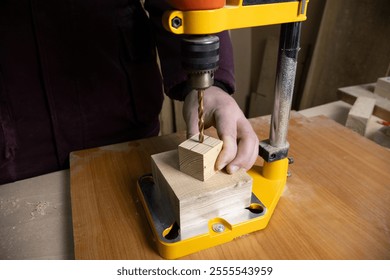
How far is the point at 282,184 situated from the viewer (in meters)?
0.62

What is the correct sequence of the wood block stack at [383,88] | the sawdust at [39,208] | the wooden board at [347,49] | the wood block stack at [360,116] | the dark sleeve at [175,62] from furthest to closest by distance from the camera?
the wooden board at [347,49] < the wood block stack at [383,88] < the wood block stack at [360,116] < the dark sleeve at [175,62] < the sawdust at [39,208]

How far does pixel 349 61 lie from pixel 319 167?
1.18 meters

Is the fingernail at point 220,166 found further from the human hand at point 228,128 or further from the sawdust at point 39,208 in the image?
the sawdust at point 39,208

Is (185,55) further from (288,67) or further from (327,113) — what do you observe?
(327,113)

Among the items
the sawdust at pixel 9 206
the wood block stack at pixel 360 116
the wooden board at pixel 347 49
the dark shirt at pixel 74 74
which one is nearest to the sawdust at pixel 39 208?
the sawdust at pixel 9 206

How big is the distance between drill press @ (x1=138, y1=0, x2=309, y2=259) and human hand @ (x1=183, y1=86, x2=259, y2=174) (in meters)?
0.05

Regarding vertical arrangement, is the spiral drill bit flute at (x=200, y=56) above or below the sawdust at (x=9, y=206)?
above

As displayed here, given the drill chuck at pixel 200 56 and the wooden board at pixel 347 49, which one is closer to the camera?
the drill chuck at pixel 200 56

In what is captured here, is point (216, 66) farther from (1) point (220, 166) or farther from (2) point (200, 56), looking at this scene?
(1) point (220, 166)

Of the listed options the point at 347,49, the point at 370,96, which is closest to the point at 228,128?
the point at 370,96

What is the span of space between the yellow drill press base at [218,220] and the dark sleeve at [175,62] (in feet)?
0.74

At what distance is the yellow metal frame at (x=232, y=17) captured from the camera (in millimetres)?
384

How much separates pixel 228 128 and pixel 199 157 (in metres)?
0.14

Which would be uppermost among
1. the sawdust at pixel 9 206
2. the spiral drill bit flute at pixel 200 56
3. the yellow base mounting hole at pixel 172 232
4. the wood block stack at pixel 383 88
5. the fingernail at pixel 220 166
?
the spiral drill bit flute at pixel 200 56
